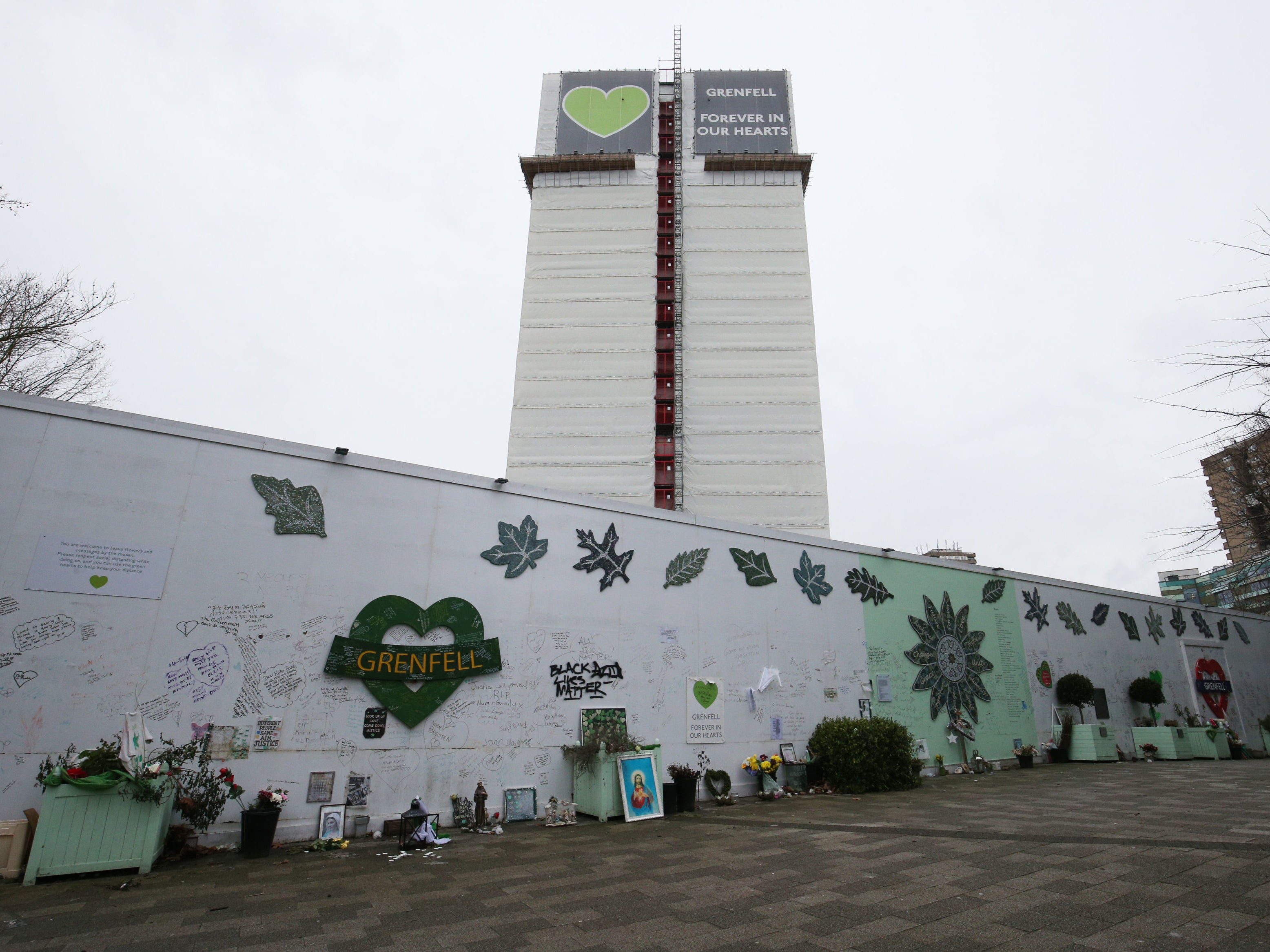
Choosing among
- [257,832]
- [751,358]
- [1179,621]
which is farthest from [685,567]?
[751,358]

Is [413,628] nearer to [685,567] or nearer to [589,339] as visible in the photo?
[685,567]

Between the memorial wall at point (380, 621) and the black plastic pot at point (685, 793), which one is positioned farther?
the black plastic pot at point (685, 793)

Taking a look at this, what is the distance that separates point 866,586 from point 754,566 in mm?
3331

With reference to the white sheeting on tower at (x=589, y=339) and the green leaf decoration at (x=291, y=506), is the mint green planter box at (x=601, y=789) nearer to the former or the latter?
the green leaf decoration at (x=291, y=506)

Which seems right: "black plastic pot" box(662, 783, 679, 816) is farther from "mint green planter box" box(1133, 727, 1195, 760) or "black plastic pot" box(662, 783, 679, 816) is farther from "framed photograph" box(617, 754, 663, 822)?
"mint green planter box" box(1133, 727, 1195, 760)

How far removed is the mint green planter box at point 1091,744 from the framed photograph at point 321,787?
17.9m

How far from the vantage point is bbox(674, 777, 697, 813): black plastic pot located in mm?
10164

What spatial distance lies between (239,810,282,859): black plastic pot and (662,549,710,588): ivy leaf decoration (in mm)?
6757

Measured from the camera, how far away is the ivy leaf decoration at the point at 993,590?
1686 cm

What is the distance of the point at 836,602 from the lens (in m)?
13.9

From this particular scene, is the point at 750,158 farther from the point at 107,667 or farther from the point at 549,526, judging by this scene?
the point at 107,667

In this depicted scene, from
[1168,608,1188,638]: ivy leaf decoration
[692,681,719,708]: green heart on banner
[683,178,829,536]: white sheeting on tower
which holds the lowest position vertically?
[692,681,719,708]: green heart on banner

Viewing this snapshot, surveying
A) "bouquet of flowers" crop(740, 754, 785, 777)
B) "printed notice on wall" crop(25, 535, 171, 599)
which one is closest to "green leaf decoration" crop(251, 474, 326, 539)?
"printed notice on wall" crop(25, 535, 171, 599)

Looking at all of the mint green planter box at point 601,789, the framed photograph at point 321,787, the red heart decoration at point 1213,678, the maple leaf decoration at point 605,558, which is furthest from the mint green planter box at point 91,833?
the red heart decoration at point 1213,678
